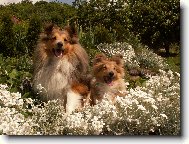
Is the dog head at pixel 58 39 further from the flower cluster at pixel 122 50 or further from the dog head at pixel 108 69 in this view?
the flower cluster at pixel 122 50

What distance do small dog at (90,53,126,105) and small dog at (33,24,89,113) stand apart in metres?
0.09

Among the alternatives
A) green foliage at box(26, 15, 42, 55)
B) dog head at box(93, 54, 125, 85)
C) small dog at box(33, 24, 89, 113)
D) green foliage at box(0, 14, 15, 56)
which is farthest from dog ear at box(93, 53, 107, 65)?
green foliage at box(0, 14, 15, 56)

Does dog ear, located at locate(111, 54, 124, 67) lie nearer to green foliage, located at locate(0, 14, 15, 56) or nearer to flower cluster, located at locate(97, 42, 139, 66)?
flower cluster, located at locate(97, 42, 139, 66)

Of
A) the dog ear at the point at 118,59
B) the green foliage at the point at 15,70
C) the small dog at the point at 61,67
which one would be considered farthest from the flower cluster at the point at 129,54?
the green foliage at the point at 15,70

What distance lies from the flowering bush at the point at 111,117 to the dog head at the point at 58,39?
0.46 m

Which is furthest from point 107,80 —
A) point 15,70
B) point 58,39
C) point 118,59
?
point 15,70

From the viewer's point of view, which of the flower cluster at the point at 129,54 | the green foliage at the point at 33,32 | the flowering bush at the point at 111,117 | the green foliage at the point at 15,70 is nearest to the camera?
the flowering bush at the point at 111,117

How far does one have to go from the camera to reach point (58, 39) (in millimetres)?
5504

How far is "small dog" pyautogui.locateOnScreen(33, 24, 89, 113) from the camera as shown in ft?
18.1

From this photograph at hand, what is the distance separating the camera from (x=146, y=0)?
5305 mm

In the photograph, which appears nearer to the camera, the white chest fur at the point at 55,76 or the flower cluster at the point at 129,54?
the white chest fur at the point at 55,76

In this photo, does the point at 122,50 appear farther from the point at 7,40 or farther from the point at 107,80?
the point at 7,40

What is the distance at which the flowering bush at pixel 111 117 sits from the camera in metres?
5.21

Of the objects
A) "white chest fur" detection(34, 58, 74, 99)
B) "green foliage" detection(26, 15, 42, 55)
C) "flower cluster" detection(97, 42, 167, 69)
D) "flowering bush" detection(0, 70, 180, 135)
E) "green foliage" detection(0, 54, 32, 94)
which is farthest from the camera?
"green foliage" detection(0, 54, 32, 94)
